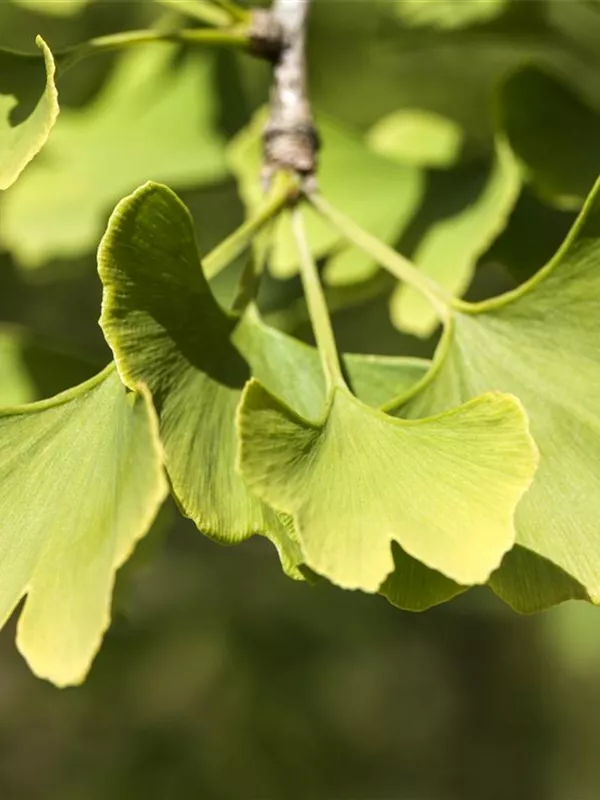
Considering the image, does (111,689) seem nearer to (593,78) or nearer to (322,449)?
(593,78)

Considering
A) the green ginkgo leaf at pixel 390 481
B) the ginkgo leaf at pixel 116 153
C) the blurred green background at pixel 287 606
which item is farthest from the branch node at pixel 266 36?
the green ginkgo leaf at pixel 390 481

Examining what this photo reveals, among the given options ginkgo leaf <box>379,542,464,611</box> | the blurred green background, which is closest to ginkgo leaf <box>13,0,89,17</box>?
the blurred green background

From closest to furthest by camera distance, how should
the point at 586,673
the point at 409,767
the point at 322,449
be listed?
1. the point at 322,449
2. the point at 586,673
3. the point at 409,767

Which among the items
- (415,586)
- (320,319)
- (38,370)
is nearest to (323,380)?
(320,319)

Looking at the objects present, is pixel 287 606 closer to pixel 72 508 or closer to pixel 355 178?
pixel 355 178

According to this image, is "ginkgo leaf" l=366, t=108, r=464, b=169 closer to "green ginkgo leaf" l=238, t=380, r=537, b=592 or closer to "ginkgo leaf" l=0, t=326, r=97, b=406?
"ginkgo leaf" l=0, t=326, r=97, b=406

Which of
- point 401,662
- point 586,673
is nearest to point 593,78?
point 586,673
